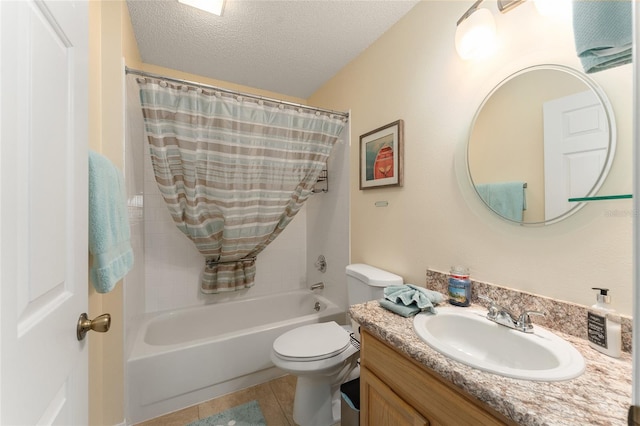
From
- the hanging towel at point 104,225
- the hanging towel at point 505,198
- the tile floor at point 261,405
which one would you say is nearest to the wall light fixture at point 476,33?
the hanging towel at point 505,198

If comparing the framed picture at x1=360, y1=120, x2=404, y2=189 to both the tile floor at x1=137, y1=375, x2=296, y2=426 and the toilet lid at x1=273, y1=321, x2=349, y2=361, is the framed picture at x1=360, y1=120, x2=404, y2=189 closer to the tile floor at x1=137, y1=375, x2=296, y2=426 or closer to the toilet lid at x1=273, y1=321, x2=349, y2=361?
the toilet lid at x1=273, y1=321, x2=349, y2=361

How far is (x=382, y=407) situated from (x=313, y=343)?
0.58m

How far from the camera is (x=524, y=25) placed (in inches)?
37.5

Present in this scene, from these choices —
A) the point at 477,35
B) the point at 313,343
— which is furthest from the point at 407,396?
the point at 477,35

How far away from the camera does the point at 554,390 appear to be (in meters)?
0.56

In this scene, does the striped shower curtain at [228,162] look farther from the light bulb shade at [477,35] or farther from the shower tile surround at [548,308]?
the shower tile surround at [548,308]

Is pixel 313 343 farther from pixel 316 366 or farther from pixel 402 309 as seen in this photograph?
pixel 402 309

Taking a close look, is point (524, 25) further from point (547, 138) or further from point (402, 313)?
point (402, 313)

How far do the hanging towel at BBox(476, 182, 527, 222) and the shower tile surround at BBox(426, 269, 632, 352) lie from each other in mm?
297

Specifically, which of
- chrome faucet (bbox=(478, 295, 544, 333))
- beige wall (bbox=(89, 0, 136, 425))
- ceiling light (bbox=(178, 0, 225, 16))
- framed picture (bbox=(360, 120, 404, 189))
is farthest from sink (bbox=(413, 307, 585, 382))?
ceiling light (bbox=(178, 0, 225, 16))

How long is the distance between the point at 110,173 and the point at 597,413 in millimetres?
1520

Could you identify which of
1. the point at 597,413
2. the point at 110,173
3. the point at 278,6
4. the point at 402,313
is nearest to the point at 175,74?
the point at 278,6

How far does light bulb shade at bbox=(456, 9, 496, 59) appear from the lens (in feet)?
3.24

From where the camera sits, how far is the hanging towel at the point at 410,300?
3.18 ft
